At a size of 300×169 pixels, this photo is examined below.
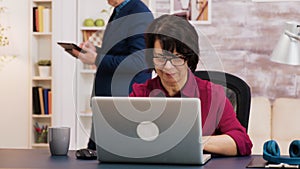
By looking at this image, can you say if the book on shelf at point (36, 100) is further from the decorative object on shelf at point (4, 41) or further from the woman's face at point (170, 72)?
the woman's face at point (170, 72)

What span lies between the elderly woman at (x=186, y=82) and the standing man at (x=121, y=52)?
535 mm

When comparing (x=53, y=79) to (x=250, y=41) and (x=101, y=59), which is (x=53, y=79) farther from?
(x=101, y=59)

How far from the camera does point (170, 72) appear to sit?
2.30 meters

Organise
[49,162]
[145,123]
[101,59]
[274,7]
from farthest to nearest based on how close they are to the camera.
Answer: [274,7] < [101,59] < [49,162] < [145,123]

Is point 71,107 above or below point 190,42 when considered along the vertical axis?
below

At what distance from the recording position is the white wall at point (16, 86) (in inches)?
211

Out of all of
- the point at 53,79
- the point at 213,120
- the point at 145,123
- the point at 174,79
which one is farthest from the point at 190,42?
the point at 53,79

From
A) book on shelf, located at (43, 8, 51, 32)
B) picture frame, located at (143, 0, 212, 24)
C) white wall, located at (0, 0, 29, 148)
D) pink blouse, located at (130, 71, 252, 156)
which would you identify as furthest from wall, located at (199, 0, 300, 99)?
pink blouse, located at (130, 71, 252, 156)

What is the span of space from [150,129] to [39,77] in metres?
3.62

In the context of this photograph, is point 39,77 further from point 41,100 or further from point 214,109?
point 214,109

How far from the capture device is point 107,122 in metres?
1.93

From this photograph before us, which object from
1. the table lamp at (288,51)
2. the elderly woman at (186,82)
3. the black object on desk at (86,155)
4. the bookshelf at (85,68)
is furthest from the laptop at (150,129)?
the bookshelf at (85,68)

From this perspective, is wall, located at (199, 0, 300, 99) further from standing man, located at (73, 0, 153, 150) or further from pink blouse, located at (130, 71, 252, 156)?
pink blouse, located at (130, 71, 252, 156)

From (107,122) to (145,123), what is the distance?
13cm
